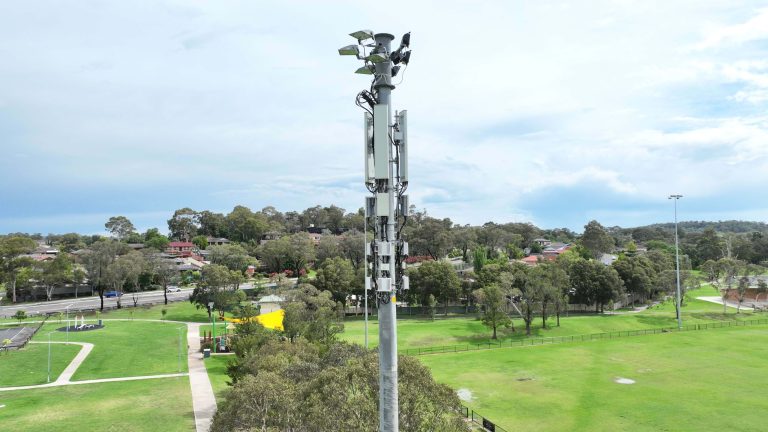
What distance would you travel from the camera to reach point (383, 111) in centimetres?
1286

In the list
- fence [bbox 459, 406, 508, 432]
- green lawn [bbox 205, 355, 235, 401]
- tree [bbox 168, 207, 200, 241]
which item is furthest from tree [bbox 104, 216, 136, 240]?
fence [bbox 459, 406, 508, 432]

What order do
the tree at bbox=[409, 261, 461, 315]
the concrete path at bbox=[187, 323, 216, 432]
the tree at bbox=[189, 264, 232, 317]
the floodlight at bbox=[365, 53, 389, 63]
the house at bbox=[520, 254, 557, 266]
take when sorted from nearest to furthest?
the floodlight at bbox=[365, 53, 389, 63], the concrete path at bbox=[187, 323, 216, 432], the tree at bbox=[189, 264, 232, 317], the tree at bbox=[409, 261, 461, 315], the house at bbox=[520, 254, 557, 266]

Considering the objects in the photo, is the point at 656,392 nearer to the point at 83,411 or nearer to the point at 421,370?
the point at 421,370

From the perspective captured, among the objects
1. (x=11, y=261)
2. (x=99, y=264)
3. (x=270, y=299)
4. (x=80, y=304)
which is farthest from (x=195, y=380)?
(x=11, y=261)

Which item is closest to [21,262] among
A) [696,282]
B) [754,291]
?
[696,282]

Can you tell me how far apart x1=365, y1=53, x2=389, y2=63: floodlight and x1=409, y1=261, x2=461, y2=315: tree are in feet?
252

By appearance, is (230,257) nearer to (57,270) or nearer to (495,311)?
(57,270)

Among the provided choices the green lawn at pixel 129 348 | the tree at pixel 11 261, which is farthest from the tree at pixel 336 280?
the tree at pixel 11 261

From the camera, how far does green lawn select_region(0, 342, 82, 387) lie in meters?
47.5

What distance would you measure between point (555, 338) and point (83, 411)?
5747 centimetres

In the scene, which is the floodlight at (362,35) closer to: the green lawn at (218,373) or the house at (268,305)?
the green lawn at (218,373)

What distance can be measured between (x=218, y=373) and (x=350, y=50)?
1770 inches

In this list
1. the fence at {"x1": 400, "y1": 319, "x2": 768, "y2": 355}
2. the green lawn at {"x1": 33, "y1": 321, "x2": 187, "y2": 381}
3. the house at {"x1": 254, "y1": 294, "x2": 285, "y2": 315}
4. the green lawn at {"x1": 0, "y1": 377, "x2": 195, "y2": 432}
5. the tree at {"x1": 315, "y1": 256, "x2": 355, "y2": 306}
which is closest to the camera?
the green lawn at {"x1": 0, "y1": 377, "x2": 195, "y2": 432}

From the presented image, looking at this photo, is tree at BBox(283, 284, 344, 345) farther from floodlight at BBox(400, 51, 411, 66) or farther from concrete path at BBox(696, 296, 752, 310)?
concrete path at BBox(696, 296, 752, 310)
